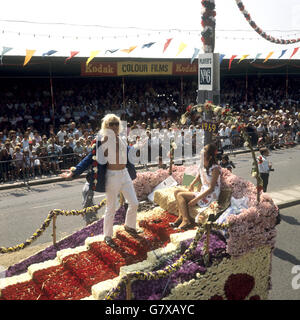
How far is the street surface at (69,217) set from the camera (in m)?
7.09

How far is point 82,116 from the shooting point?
2338 centimetres

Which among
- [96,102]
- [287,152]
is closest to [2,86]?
[96,102]

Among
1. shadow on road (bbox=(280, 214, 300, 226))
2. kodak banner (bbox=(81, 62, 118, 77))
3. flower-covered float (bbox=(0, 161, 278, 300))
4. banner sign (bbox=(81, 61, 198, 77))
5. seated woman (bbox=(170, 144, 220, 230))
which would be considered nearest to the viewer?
flower-covered float (bbox=(0, 161, 278, 300))

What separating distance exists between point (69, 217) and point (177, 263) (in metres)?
6.11

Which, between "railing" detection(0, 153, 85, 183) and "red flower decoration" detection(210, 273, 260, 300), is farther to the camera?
"railing" detection(0, 153, 85, 183)

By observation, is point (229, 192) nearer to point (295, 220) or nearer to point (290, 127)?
point (295, 220)

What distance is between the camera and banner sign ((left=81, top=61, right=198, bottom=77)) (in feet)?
71.5

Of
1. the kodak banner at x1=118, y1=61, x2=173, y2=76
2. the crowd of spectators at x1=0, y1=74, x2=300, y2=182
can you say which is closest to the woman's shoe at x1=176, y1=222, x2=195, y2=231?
the crowd of spectators at x1=0, y1=74, x2=300, y2=182

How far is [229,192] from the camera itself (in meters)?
6.39

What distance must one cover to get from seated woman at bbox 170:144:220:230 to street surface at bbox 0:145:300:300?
5.76ft

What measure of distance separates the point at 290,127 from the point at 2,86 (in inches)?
721

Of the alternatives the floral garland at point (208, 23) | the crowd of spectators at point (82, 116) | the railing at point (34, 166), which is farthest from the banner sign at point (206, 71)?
the railing at point (34, 166)

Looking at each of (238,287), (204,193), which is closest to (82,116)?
(204,193)

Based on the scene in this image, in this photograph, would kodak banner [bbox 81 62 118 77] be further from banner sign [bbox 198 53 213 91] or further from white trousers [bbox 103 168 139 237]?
white trousers [bbox 103 168 139 237]
